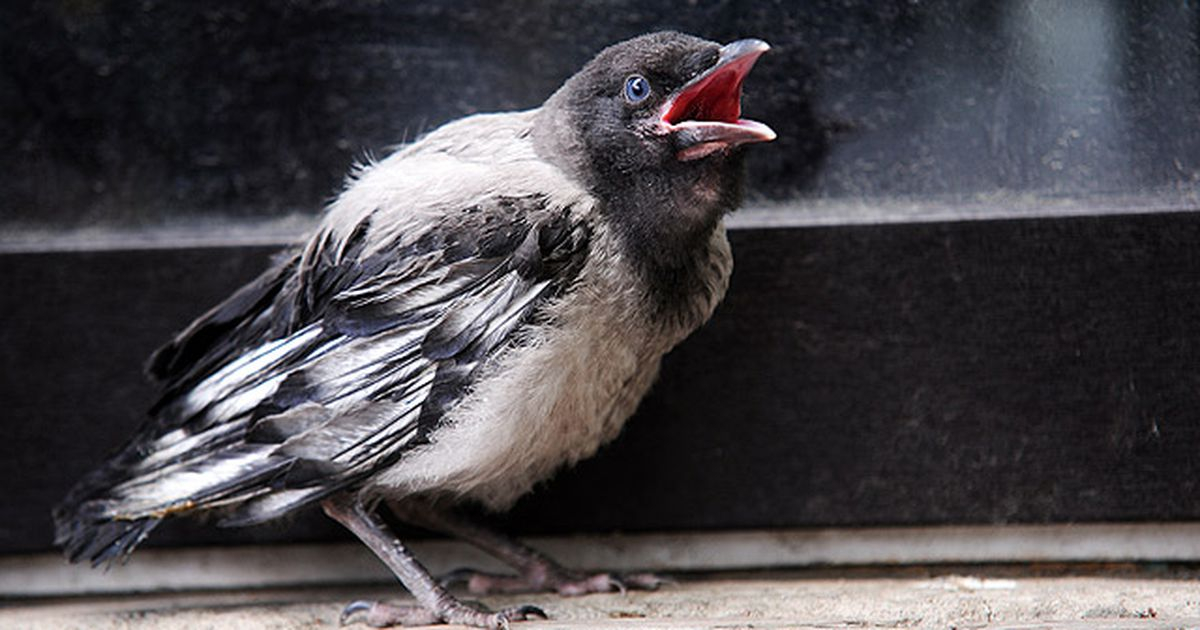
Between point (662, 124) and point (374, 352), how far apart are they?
1.40 ft

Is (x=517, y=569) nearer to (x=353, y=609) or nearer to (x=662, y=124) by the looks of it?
(x=353, y=609)

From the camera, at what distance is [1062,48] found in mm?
1773

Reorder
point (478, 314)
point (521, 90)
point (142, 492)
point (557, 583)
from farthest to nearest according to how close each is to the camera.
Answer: point (521, 90) < point (557, 583) < point (142, 492) < point (478, 314)

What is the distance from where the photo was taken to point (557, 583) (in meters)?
1.75

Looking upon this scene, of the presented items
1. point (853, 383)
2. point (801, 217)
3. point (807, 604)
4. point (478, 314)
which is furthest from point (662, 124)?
point (807, 604)

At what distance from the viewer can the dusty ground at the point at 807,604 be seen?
4.96 ft

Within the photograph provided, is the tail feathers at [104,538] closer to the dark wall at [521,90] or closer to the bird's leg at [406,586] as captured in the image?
the bird's leg at [406,586]

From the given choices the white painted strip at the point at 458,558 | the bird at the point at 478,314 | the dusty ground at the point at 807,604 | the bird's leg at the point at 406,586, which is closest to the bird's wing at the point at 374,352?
the bird at the point at 478,314

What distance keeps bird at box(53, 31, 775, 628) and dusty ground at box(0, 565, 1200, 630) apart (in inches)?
→ 6.5

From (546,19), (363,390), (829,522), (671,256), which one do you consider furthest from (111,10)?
(829,522)

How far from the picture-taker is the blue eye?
1.49 metres

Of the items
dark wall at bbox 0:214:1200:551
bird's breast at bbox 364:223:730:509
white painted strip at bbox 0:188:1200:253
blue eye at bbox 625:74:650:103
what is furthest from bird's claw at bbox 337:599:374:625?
blue eye at bbox 625:74:650:103

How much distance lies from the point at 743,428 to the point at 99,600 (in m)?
0.99

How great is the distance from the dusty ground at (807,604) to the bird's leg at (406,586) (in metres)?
0.06
